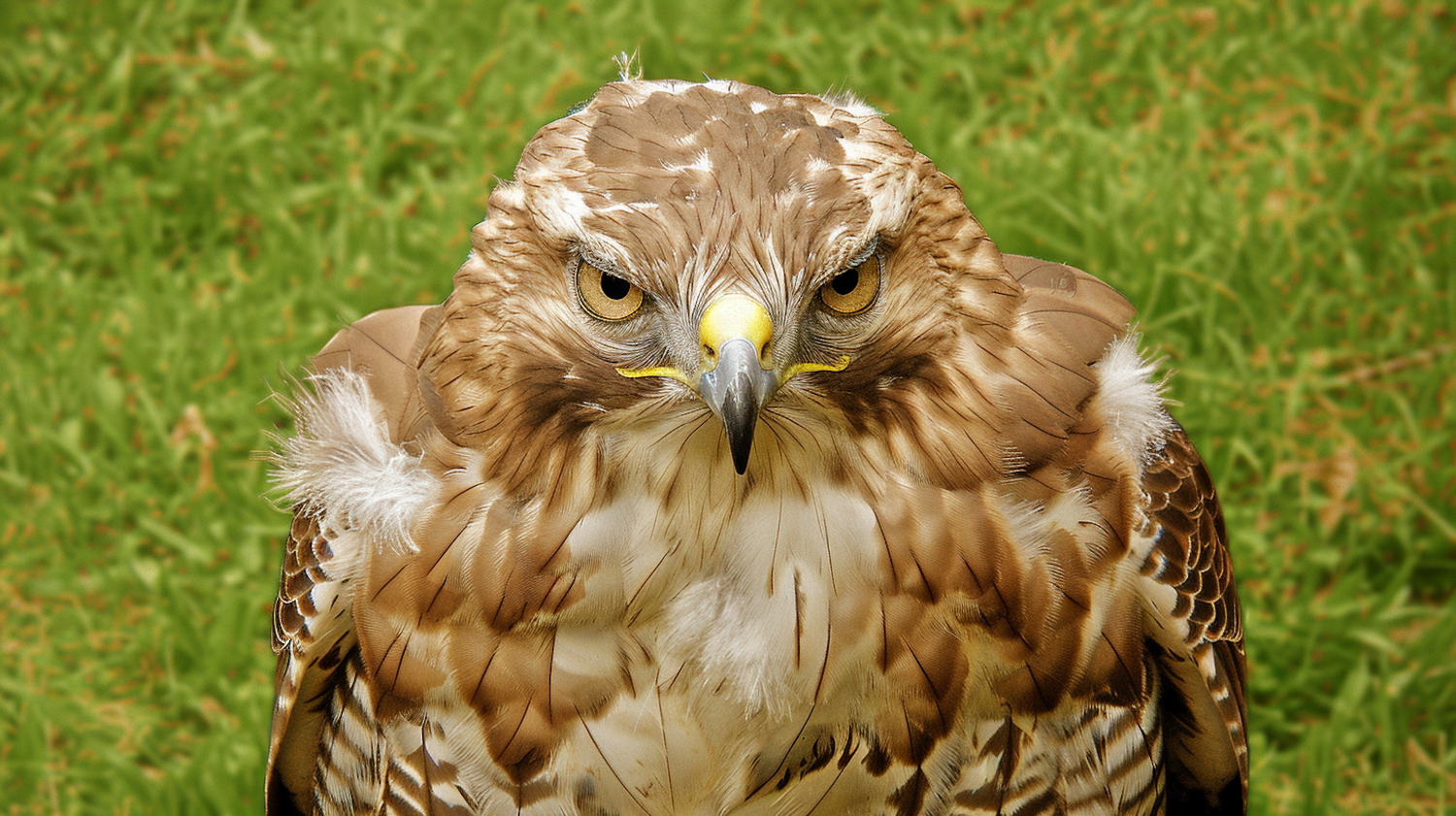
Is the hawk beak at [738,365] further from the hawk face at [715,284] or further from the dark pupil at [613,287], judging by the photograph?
the dark pupil at [613,287]

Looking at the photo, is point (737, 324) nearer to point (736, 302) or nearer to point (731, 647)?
point (736, 302)

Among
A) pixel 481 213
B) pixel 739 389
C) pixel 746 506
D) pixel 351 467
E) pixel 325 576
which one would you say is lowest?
pixel 481 213

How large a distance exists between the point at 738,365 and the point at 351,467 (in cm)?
113

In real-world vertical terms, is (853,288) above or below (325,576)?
above

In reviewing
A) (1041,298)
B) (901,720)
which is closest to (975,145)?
(1041,298)

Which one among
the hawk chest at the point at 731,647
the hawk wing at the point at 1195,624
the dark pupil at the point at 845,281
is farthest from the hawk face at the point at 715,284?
the hawk wing at the point at 1195,624

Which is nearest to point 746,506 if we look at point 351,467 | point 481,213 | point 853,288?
point 853,288

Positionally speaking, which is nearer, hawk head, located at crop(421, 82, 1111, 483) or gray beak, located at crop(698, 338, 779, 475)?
gray beak, located at crop(698, 338, 779, 475)

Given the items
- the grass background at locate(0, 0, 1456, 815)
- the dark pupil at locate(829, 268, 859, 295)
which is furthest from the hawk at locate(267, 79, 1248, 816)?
the grass background at locate(0, 0, 1456, 815)

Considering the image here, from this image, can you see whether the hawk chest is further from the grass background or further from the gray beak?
the grass background

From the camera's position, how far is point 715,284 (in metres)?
2.22

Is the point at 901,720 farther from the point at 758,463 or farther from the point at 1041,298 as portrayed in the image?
the point at 1041,298

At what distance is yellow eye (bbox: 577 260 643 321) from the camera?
Answer: 91.1 inches

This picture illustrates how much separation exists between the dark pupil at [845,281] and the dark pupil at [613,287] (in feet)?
1.09
